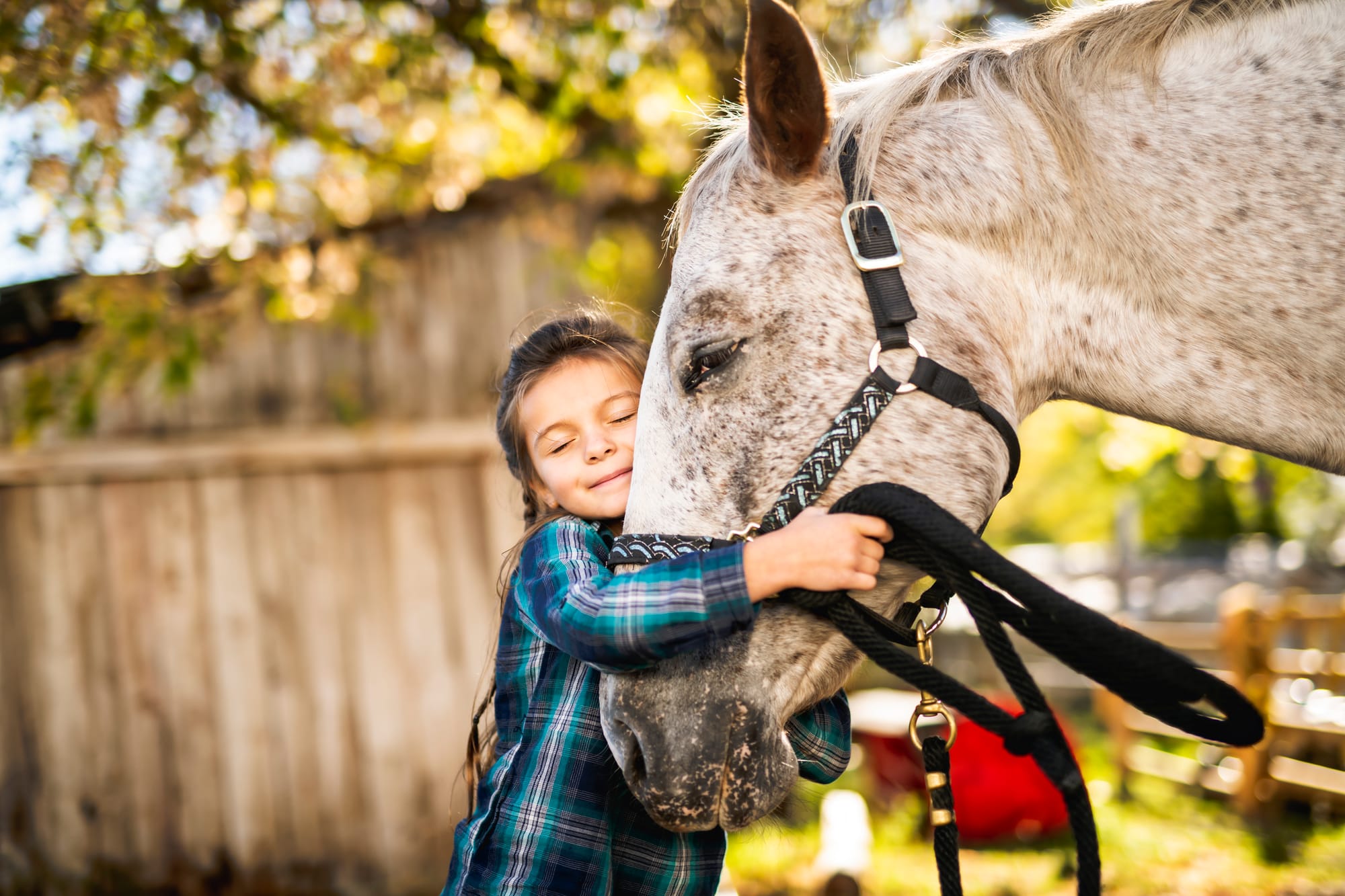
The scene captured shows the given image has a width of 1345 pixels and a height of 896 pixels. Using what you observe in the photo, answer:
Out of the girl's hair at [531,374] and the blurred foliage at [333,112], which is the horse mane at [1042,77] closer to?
the girl's hair at [531,374]

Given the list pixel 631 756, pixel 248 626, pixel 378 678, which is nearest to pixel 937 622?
pixel 631 756

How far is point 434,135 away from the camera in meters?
5.15

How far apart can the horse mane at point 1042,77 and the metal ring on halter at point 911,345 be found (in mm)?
304

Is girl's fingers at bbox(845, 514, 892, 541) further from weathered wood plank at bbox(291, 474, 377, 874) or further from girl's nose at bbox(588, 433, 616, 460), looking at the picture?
weathered wood plank at bbox(291, 474, 377, 874)

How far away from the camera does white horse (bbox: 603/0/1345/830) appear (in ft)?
4.70

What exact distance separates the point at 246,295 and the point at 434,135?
1652mm

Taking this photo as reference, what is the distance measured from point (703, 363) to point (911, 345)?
0.37 m

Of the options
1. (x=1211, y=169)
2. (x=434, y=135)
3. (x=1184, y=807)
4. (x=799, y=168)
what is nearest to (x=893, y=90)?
(x=799, y=168)

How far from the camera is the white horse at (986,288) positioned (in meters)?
1.43

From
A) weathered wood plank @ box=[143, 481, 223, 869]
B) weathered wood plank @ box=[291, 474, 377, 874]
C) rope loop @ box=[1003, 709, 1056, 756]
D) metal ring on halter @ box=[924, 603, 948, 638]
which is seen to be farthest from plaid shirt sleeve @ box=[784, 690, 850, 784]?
weathered wood plank @ box=[143, 481, 223, 869]

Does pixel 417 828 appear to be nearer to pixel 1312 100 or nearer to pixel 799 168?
pixel 799 168

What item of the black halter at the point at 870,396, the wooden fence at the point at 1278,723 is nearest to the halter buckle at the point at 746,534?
the black halter at the point at 870,396

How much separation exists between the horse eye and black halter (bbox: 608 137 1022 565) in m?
0.23

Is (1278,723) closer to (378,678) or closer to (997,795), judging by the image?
(997,795)
